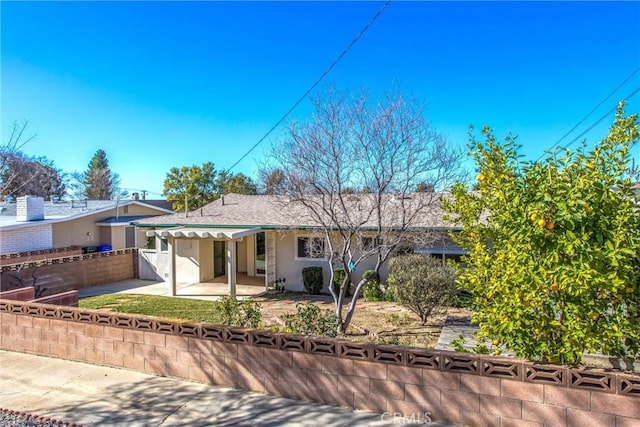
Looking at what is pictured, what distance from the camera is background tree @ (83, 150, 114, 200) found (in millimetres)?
55531

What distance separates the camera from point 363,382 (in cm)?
493

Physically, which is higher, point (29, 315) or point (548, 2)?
point (548, 2)

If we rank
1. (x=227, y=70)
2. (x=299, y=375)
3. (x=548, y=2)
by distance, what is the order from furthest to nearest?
(x=227, y=70) → (x=548, y=2) → (x=299, y=375)

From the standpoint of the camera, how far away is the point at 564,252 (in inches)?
152

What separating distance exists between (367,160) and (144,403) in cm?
653

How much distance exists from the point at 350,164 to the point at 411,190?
1.62m

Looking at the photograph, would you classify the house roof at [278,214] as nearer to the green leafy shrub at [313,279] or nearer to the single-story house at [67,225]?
the green leafy shrub at [313,279]

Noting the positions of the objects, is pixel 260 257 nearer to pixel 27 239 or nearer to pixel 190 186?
pixel 27 239

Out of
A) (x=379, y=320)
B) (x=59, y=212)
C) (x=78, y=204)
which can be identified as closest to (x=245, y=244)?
(x=379, y=320)

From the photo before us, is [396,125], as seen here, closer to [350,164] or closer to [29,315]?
[350,164]

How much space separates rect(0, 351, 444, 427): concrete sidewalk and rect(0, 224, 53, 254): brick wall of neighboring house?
13620mm

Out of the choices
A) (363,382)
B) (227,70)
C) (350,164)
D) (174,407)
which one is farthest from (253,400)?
(227,70)

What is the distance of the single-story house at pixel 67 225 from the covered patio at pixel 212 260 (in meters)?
3.27

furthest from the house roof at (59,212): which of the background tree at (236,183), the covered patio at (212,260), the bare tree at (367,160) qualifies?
the bare tree at (367,160)
